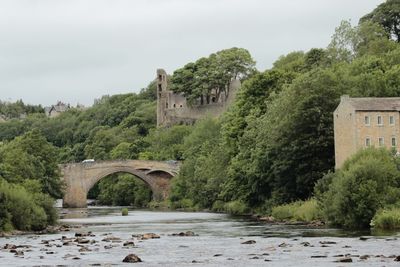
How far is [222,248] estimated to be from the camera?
53719mm

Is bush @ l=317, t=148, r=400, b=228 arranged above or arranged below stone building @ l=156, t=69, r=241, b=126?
below

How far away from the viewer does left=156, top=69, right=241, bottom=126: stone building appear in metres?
166

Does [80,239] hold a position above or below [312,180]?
below

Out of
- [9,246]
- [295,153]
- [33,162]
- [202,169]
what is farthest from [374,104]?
[33,162]

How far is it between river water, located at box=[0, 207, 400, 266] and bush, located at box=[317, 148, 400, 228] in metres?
2.26

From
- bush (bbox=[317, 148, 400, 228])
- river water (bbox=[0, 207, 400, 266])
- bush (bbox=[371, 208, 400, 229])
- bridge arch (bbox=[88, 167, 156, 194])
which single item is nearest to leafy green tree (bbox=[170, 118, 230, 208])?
bridge arch (bbox=[88, 167, 156, 194])

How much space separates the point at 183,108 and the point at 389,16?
189ft

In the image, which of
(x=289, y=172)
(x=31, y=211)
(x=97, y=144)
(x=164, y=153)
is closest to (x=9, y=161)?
(x=31, y=211)

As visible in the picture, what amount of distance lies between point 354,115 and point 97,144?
377ft

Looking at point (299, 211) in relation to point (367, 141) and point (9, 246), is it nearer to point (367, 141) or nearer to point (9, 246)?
point (367, 141)

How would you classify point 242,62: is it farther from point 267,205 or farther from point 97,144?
point 267,205

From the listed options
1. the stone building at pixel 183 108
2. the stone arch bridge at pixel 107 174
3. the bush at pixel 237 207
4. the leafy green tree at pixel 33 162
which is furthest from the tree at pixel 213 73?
the bush at pixel 237 207

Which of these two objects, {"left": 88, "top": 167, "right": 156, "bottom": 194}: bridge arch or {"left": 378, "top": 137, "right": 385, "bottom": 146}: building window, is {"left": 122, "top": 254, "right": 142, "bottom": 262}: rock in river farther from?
{"left": 88, "top": 167, "right": 156, "bottom": 194}: bridge arch

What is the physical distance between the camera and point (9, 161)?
312 feet
